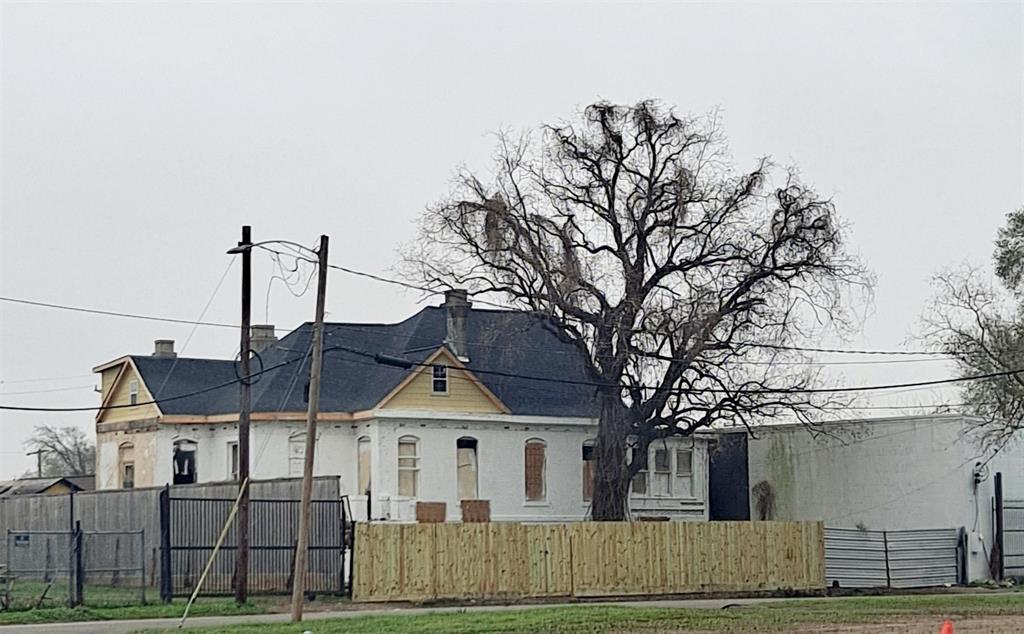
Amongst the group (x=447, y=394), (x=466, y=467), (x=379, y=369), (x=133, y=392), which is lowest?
(x=466, y=467)

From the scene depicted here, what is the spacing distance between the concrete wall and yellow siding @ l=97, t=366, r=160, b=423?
72.1 feet

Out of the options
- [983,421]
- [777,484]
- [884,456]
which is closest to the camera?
[983,421]

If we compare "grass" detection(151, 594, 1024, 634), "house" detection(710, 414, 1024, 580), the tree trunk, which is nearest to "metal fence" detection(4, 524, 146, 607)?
"grass" detection(151, 594, 1024, 634)

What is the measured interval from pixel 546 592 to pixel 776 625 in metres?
10.7

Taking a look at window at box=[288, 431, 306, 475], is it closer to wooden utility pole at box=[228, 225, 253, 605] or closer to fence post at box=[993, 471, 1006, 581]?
wooden utility pole at box=[228, 225, 253, 605]

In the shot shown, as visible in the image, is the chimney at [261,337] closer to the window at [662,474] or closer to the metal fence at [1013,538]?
the window at [662,474]

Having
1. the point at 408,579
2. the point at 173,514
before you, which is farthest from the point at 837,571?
the point at 173,514

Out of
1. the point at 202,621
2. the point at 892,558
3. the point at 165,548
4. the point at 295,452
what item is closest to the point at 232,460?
the point at 295,452

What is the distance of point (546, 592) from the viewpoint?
3700 centimetres

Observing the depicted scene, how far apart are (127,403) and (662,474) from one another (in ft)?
63.5

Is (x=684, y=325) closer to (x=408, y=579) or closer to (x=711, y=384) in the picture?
(x=711, y=384)

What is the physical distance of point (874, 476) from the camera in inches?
2020

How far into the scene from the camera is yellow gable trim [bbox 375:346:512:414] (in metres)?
48.1

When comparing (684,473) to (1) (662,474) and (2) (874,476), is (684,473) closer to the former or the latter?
(1) (662,474)
